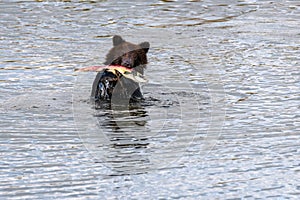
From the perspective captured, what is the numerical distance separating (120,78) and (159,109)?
1.93 ft

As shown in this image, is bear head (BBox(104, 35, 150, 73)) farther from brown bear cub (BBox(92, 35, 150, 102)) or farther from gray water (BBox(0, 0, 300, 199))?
gray water (BBox(0, 0, 300, 199))

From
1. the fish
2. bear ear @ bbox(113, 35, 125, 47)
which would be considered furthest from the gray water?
bear ear @ bbox(113, 35, 125, 47)

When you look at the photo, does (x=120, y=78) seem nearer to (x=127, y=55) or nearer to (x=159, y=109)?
(x=127, y=55)

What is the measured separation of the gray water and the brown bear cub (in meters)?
0.21

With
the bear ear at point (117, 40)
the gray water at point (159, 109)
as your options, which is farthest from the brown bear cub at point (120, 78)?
the gray water at point (159, 109)

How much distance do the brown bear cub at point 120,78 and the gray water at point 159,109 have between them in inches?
8.1

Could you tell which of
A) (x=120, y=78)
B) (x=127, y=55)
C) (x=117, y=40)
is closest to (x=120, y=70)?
(x=120, y=78)

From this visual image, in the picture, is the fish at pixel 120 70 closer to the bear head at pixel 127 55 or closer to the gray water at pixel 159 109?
the bear head at pixel 127 55

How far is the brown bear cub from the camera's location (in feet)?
33.4

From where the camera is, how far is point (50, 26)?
16.1 metres

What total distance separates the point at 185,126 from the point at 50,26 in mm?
7325

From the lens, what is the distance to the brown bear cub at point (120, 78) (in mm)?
10190

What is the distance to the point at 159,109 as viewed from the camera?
1029cm

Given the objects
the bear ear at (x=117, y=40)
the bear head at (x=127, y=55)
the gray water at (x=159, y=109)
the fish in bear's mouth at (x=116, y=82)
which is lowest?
the gray water at (x=159, y=109)
